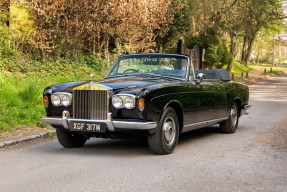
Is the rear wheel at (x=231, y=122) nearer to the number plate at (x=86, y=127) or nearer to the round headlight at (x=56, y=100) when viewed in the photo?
the number plate at (x=86, y=127)

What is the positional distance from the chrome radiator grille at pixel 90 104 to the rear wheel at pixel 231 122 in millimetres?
3742

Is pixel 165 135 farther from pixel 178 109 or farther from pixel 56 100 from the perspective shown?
pixel 56 100

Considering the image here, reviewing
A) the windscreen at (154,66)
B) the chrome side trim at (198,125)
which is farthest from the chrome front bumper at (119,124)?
the windscreen at (154,66)

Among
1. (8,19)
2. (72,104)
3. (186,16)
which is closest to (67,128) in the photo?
(72,104)

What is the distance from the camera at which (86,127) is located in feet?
23.5

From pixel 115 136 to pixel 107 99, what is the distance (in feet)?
2.15

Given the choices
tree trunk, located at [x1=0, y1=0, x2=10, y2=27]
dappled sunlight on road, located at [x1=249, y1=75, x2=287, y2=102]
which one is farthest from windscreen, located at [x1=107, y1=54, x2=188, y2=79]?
dappled sunlight on road, located at [x1=249, y1=75, x2=287, y2=102]

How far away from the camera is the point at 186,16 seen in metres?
26.4

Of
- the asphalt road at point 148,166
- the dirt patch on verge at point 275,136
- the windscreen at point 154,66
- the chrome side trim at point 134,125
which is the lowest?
the dirt patch on verge at point 275,136

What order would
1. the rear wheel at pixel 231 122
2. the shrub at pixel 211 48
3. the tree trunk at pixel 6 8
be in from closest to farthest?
the rear wheel at pixel 231 122 < the tree trunk at pixel 6 8 < the shrub at pixel 211 48

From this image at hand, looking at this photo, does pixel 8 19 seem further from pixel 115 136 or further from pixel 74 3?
pixel 115 136

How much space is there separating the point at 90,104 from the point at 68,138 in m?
1.11

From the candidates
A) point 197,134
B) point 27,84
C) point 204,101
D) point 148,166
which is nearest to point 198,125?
point 204,101

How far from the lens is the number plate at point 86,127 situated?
7.06 metres
